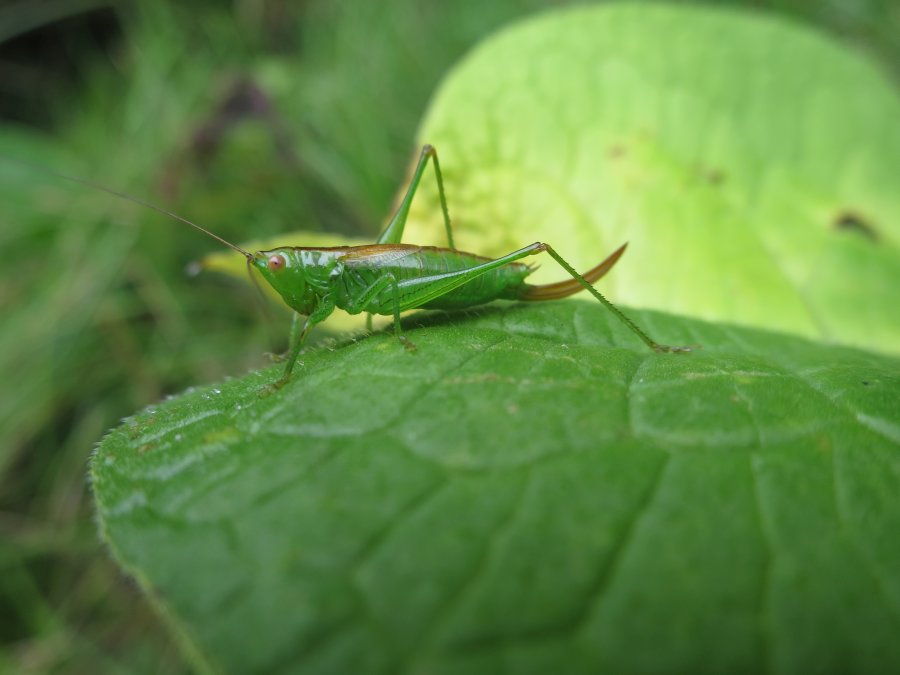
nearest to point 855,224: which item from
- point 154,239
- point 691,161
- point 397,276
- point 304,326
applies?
point 691,161

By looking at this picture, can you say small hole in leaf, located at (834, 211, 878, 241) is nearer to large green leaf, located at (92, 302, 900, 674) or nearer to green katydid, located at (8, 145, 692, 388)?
green katydid, located at (8, 145, 692, 388)

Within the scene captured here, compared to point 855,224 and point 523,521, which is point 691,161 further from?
point 523,521

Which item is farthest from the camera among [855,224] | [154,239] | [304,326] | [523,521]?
[154,239]

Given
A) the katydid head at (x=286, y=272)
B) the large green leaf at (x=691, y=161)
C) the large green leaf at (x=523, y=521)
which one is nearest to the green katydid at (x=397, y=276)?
the katydid head at (x=286, y=272)

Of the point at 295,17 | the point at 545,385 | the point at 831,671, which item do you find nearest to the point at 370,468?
the point at 545,385

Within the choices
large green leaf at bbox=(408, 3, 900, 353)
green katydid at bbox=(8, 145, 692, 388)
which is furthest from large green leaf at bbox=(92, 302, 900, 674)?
large green leaf at bbox=(408, 3, 900, 353)
